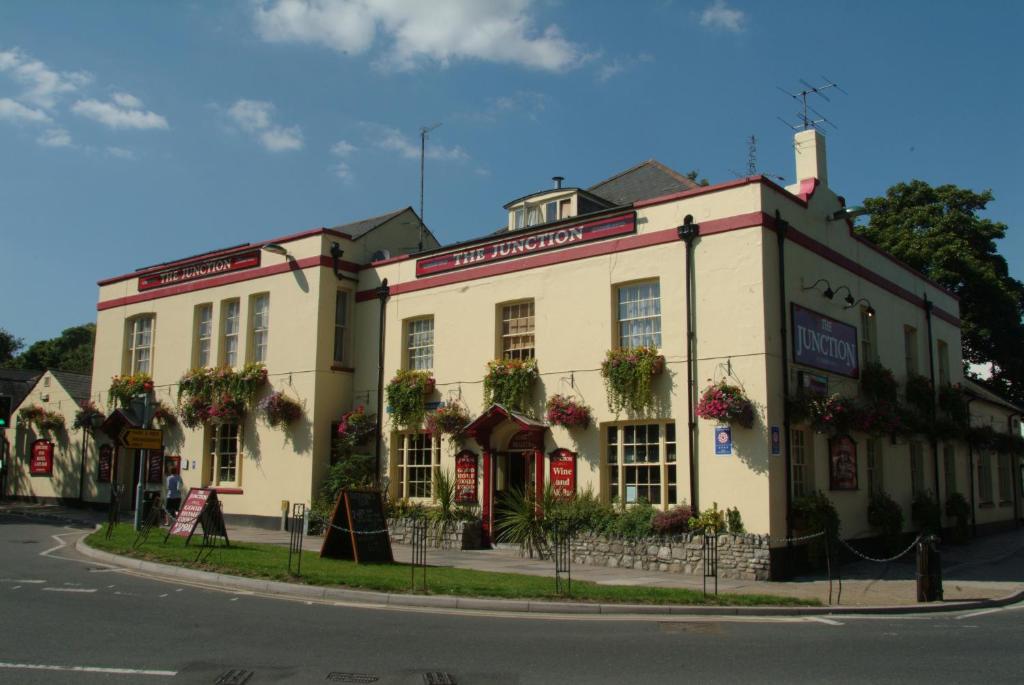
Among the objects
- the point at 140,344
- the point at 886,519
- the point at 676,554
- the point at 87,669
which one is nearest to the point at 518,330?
the point at 676,554

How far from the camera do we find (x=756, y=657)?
8773 millimetres

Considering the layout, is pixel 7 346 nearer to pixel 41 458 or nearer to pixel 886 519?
pixel 41 458

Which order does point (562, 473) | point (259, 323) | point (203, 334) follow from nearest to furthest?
1. point (562, 473)
2. point (259, 323)
3. point (203, 334)

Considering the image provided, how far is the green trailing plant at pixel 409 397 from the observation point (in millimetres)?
22062

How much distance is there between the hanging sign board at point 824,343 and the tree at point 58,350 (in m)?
62.2

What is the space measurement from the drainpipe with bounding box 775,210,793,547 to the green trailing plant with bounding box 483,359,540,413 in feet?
18.5

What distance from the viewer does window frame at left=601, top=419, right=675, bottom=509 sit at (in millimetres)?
17828

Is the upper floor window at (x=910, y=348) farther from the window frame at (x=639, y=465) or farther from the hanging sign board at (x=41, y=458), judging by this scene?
the hanging sign board at (x=41, y=458)

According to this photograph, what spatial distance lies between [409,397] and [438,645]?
13.3 meters

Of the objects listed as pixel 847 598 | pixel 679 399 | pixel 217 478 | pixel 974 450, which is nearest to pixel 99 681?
pixel 847 598

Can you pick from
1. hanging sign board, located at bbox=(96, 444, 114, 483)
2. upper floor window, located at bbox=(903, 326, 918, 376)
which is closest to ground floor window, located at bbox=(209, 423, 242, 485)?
hanging sign board, located at bbox=(96, 444, 114, 483)

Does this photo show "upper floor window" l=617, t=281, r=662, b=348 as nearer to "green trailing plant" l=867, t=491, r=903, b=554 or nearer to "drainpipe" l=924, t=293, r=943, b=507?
"green trailing plant" l=867, t=491, r=903, b=554

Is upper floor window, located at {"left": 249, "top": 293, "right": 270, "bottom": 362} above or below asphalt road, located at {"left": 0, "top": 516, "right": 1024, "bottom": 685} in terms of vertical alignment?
above

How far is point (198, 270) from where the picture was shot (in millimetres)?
27266
